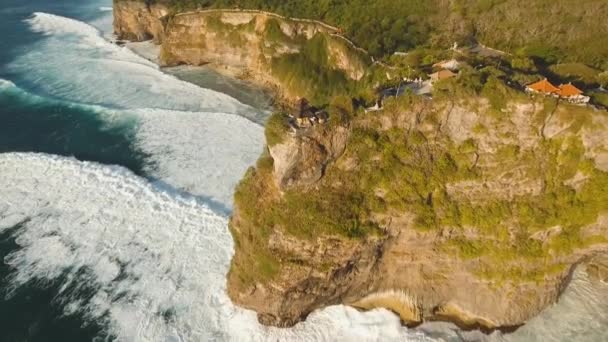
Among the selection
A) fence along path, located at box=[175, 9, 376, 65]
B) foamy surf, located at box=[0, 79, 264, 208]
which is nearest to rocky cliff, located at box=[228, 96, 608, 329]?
foamy surf, located at box=[0, 79, 264, 208]

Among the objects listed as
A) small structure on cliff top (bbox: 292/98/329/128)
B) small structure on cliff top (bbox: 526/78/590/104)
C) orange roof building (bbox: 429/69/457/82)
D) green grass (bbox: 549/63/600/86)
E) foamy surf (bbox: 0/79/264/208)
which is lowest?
foamy surf (bbox: 0/79/264/208)

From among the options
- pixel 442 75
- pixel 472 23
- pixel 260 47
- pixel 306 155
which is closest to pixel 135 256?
pixel 306 155

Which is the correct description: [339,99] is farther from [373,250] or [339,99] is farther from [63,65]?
[63,65]

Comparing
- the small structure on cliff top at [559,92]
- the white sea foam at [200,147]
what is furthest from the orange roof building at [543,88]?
the white sea foam at [200,147]

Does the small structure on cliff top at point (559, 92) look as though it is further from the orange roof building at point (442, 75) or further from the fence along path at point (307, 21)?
the fence along path at point (307, 21)

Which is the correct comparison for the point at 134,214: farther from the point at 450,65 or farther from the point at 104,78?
the point at 104,78

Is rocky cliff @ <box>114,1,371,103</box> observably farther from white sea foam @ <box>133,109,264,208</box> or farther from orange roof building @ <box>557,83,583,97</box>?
orange roof building @ <box>557,83,583,97</box>
